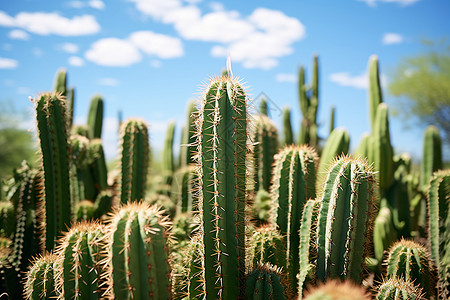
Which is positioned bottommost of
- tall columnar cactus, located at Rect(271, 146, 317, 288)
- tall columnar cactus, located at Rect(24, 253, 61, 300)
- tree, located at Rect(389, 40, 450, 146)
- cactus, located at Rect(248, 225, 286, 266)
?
tall columnar cactus, located at Rect(24, 253, 61, 300)

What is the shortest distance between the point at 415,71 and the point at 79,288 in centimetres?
2287

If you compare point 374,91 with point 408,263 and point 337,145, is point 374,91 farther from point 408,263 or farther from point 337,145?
point 408,263

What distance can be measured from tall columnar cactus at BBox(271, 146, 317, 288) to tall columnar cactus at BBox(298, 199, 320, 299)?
270 millimetres

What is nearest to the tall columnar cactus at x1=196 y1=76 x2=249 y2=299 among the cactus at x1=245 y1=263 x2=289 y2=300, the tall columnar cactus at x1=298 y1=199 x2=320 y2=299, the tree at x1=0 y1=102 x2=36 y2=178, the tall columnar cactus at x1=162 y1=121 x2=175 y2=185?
the cactus at x1=245 y1=263 x2=289 y2=300

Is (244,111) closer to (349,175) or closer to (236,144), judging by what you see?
(236,144)

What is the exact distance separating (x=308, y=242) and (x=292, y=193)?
1.65 ft

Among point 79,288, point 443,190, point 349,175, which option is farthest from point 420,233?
point 79,288

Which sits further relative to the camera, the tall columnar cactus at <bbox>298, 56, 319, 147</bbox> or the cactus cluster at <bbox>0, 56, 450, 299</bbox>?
the tall columnar cactus at <bbox>298, 56, 319, 147</bbox>

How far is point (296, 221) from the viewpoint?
307 centimetres

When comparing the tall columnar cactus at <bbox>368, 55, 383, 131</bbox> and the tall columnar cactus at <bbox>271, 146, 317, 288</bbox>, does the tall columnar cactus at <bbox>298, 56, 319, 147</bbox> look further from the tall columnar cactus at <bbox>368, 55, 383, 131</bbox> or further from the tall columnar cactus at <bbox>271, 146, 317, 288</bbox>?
the tall columnar cactus at <bbox>271, 146, 317, 288</bbox>

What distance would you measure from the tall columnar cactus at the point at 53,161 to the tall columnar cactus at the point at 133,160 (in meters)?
0.60

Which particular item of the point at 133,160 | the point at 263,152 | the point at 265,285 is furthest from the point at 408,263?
the point at 133,160

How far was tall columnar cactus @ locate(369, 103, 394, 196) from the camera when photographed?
15.3ft

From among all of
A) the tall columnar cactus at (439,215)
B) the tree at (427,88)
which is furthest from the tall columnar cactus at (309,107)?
the tree at (427,88)
